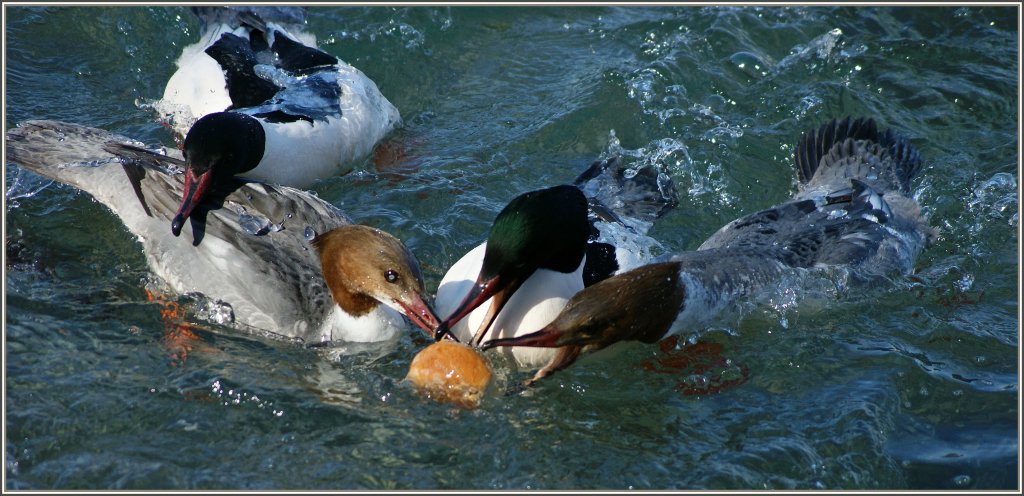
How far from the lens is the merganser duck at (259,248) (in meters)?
4.78

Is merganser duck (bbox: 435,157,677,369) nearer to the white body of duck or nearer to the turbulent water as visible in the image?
the turbulent water

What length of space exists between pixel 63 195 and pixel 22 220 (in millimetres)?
316

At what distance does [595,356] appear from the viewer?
4.87 meters

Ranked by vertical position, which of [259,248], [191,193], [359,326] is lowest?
[359,326]

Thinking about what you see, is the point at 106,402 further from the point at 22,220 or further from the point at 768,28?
the point at 768,28

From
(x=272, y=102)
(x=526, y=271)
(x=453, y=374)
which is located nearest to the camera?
(x=453, y=374)

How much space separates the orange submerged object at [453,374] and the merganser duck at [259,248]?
138mm

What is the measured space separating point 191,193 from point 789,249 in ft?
11.0

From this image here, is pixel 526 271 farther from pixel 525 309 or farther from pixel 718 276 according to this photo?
pixel 718 276

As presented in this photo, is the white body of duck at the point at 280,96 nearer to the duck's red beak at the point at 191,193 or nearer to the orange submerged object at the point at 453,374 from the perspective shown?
the duck's red beak at the point at 191,193

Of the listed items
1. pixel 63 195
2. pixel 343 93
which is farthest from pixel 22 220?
pixel 343 93

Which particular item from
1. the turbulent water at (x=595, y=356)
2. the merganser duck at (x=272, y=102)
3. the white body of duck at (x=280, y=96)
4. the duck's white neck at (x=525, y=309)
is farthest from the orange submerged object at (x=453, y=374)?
the white body of duck at (x=280, y=96)

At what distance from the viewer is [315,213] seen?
5523mm

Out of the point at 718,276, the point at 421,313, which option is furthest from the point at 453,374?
the point at 718,276
